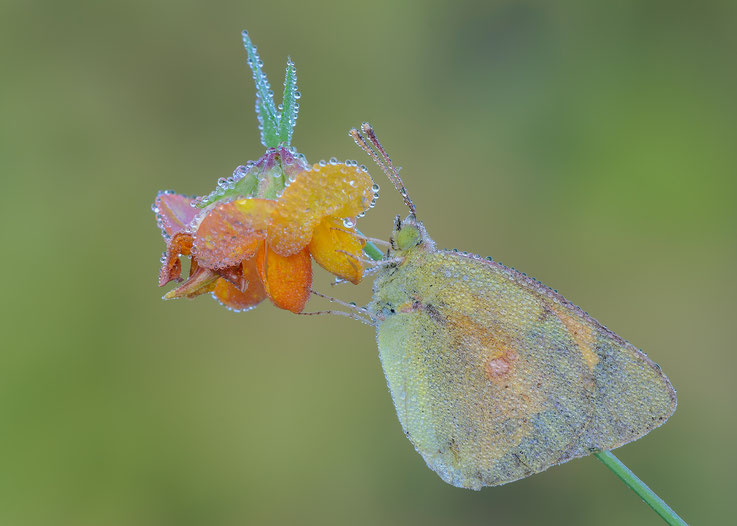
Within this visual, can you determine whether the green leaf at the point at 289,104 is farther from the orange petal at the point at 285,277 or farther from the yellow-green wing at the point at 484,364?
the yellow-green wing at the point at 484,364

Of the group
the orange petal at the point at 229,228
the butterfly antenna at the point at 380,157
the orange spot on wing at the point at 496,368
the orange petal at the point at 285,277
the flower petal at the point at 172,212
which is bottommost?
the orange spot on wing at the point at 496,368

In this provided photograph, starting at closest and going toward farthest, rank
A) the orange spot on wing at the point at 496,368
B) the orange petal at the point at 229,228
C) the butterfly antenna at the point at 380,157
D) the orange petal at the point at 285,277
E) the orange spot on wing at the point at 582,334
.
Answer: the orange petal at the point at 229,228
the orange petal at the point at 285,277
the butterfly antenna at the point at 380,157
the orange spot on wing at the point at 582,334
the orange spot on wing at the point at 496,368

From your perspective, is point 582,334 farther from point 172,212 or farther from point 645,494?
point 172,212

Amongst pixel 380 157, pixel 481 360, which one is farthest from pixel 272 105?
pixel 481 360

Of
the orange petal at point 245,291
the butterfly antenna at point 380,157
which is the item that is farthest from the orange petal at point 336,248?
the butterfly antenna at point 380,157

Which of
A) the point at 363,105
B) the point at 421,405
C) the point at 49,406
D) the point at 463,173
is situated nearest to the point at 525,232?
the point at 463,173

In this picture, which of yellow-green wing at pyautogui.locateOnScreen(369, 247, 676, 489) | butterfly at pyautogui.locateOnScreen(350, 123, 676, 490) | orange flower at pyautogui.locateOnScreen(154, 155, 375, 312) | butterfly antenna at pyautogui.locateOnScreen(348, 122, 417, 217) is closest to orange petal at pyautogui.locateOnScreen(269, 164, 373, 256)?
orange flower at pyautogui.locateOnScreen(154, 155, 375, 312)

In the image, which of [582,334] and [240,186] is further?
[582,334]
